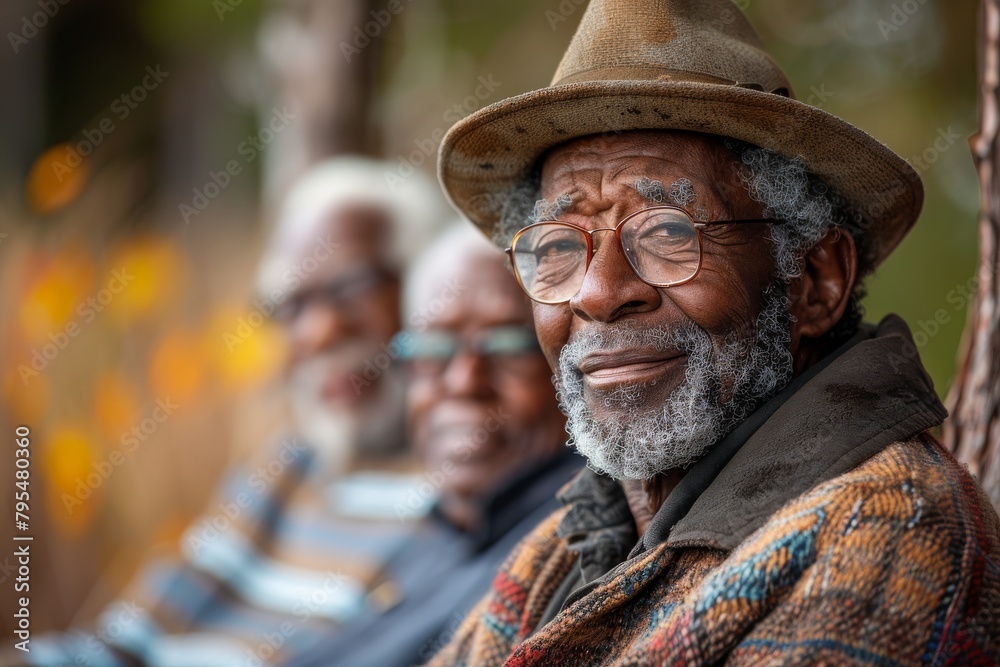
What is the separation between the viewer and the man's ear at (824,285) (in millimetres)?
2430

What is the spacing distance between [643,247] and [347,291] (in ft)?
10.9

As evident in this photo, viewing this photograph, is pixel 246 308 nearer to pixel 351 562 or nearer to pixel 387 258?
pixel 387 258

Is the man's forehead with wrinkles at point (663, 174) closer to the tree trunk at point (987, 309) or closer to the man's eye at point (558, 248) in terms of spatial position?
the man's eye at point (558, 248)

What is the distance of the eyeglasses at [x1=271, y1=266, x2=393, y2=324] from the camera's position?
5387mm

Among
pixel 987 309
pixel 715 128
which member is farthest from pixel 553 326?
pixel 987 309

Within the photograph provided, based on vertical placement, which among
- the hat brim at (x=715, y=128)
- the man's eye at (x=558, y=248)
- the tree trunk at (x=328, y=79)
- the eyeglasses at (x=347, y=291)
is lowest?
the eyeglasses at (x=347, y=291)

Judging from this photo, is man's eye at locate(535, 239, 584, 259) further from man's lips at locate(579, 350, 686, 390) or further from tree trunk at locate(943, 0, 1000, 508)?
tree trunk at locate(943, 0, 1000, 508)

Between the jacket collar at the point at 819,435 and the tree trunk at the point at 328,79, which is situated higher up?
the tree trunk at the point at 328,79

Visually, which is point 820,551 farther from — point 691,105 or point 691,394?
point 691,105

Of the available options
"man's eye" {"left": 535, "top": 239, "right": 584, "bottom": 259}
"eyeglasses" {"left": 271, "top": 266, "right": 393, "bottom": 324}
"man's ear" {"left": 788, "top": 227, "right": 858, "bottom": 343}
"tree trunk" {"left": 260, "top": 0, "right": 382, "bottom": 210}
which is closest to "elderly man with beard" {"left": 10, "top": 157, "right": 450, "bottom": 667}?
"eyeglasses" {"left": 271, "top": 266, "right": 393, "bottom": 324}

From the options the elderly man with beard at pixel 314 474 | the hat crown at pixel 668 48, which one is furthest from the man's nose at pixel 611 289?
the elderly man with beard at pixel 314 474

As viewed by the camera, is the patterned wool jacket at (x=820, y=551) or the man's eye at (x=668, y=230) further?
the man's eye at (x=668, y=230)

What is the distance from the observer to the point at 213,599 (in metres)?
4.91

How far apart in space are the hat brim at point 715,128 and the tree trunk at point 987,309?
62 centimetres
